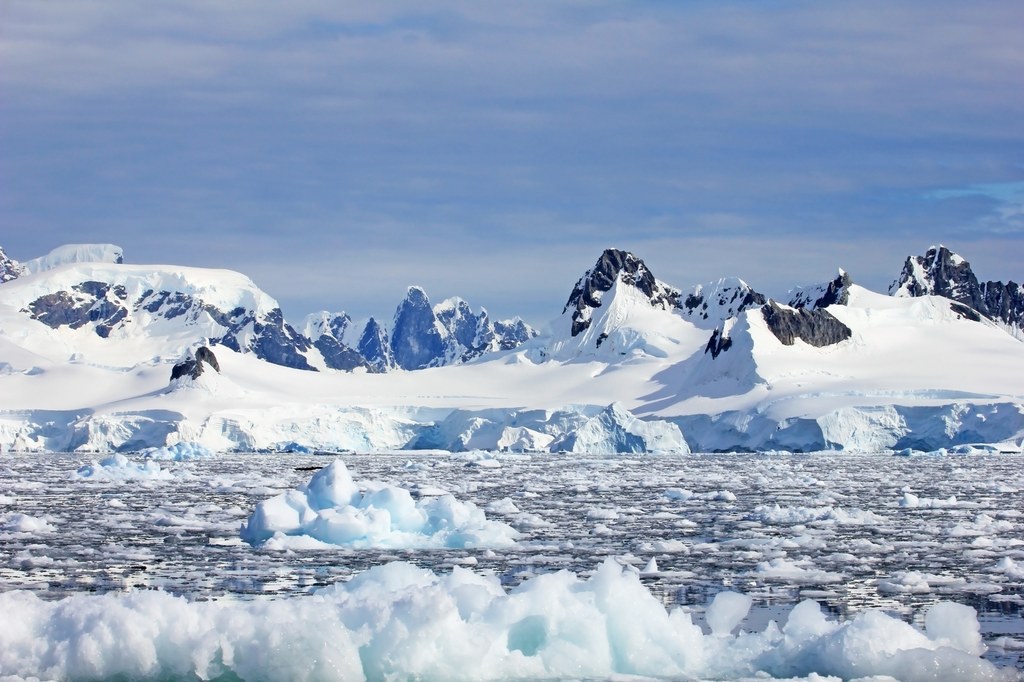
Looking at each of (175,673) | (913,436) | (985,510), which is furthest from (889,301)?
(175,673)

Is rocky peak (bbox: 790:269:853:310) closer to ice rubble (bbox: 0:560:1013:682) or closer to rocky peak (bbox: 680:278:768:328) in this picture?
rocky peak (bbox: 680:278:768:328)

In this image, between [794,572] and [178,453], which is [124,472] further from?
[794,572]

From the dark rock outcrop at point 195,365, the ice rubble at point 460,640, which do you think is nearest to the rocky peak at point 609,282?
the dark rock outcrop at point 195,365

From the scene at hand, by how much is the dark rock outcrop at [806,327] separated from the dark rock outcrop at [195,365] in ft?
132

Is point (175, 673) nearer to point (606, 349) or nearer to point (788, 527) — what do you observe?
point (788, 527)

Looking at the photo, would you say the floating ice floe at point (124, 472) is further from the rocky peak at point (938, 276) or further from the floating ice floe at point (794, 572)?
the rocky peak at point (938, 276)

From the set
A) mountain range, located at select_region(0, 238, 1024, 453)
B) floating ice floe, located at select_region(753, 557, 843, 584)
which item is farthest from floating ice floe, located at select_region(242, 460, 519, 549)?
mountain range, located at select_region(0, 238, 1024, 453)

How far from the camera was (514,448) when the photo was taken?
7662cm

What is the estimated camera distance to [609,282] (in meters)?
124

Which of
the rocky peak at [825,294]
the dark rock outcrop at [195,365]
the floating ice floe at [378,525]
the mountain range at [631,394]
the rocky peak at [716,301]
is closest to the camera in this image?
the floating ice floe at [378,525]

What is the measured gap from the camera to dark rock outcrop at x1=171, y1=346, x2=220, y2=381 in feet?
277

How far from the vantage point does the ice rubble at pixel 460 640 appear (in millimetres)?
10273

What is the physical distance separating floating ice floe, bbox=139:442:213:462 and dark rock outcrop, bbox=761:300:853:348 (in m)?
43.6

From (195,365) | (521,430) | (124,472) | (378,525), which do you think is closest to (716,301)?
(521,430)
